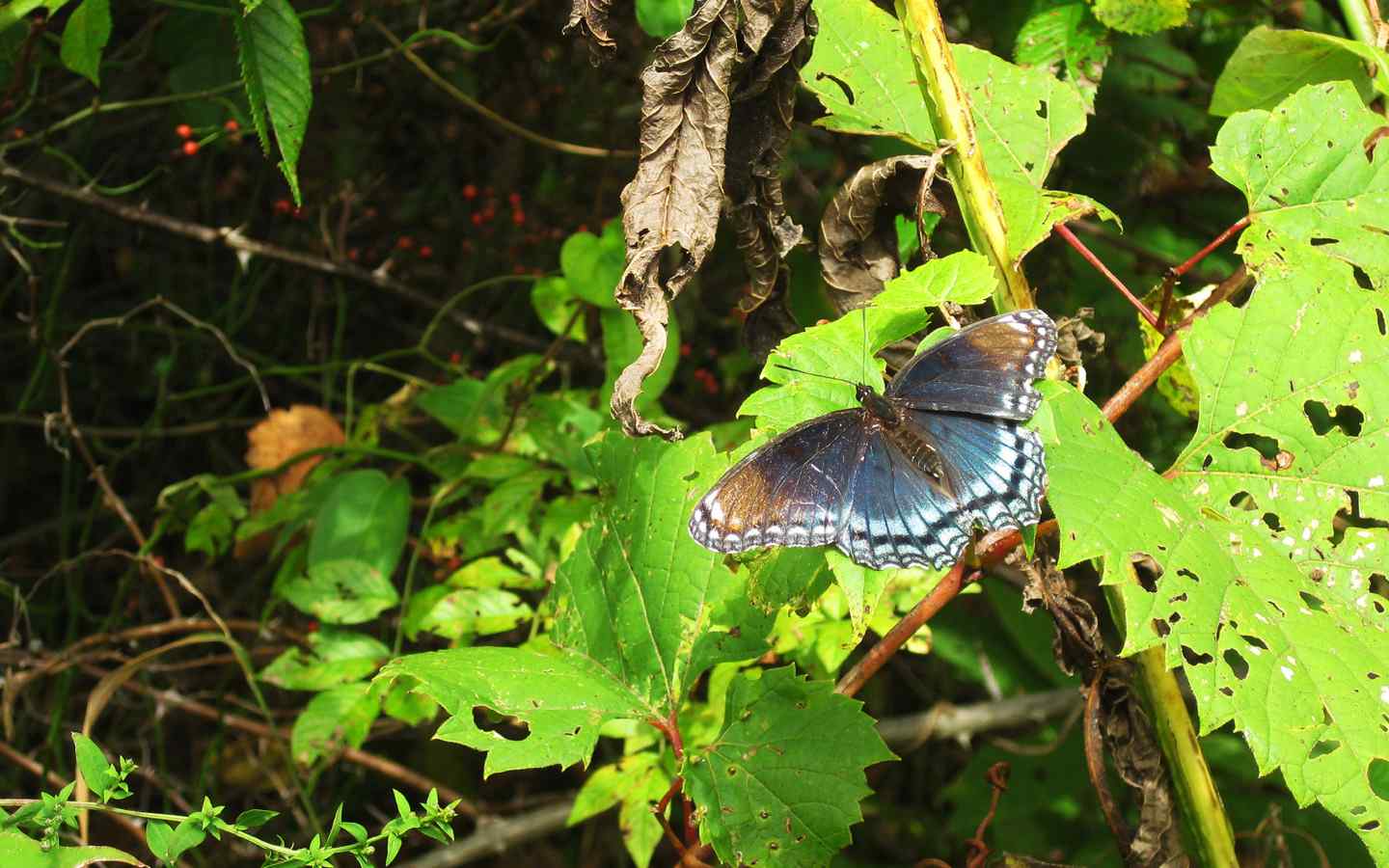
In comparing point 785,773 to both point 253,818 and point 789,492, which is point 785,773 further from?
point 253,818

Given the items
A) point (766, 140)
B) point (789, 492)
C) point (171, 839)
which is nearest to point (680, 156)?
point (766, 140)

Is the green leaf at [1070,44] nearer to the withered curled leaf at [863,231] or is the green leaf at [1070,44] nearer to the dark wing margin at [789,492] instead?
the withered curled leaf at [863,231]

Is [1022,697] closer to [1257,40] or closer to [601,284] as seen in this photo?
[601,284]

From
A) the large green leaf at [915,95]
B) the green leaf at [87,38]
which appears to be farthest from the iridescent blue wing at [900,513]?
the green leaf at [87,38]

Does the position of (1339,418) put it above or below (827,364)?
below

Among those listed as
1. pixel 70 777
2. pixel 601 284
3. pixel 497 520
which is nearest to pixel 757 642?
pixel 497 520

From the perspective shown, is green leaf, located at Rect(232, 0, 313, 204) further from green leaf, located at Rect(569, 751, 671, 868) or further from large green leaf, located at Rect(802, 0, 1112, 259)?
green leaf, located at Rect(569, 751, 671, 868)

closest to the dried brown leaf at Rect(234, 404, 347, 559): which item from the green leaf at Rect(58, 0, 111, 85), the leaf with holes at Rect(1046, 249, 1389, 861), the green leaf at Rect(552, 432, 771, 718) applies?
the green leaf at Rect(58, 0, 111, 85)
